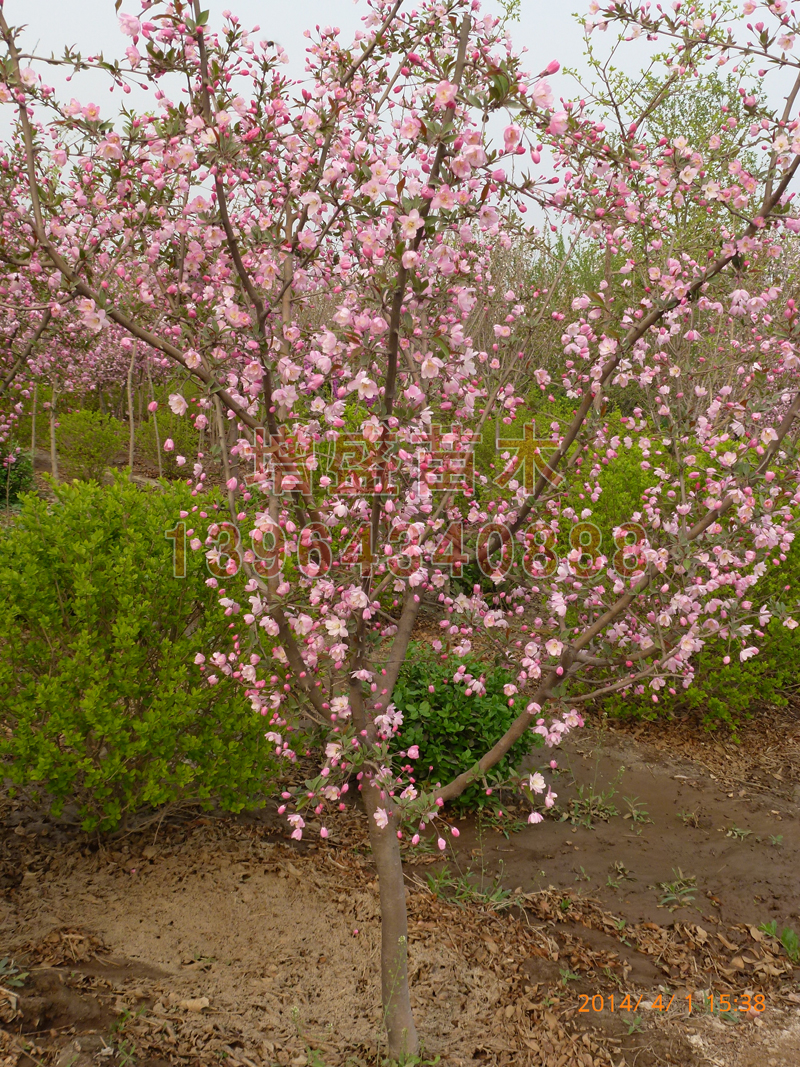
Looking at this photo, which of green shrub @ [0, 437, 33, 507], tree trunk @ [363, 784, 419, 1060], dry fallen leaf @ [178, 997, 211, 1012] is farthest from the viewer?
green shrub @ [0, 437, 33, 507]

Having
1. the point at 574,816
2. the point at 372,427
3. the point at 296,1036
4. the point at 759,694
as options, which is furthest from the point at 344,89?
the point at 759,694

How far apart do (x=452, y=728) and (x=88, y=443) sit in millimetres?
7503

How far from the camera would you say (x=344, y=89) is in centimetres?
230

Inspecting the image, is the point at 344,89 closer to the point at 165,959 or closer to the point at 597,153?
the point at 597,153

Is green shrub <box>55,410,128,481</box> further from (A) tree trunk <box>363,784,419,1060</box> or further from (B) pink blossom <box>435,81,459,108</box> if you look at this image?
(B) pink blossom <box>435,81,459,108</box>

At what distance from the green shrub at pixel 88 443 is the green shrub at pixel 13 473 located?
21.6 inches

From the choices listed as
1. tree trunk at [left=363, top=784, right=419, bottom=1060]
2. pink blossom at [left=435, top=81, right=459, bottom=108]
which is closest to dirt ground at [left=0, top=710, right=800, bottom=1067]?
tree trunk at [left=363, top=784, right=419, bottom=1060]

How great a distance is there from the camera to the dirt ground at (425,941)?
253 centimetres

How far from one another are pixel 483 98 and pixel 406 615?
1.75 metres

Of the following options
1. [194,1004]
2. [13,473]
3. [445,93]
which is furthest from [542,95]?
[13,473]
